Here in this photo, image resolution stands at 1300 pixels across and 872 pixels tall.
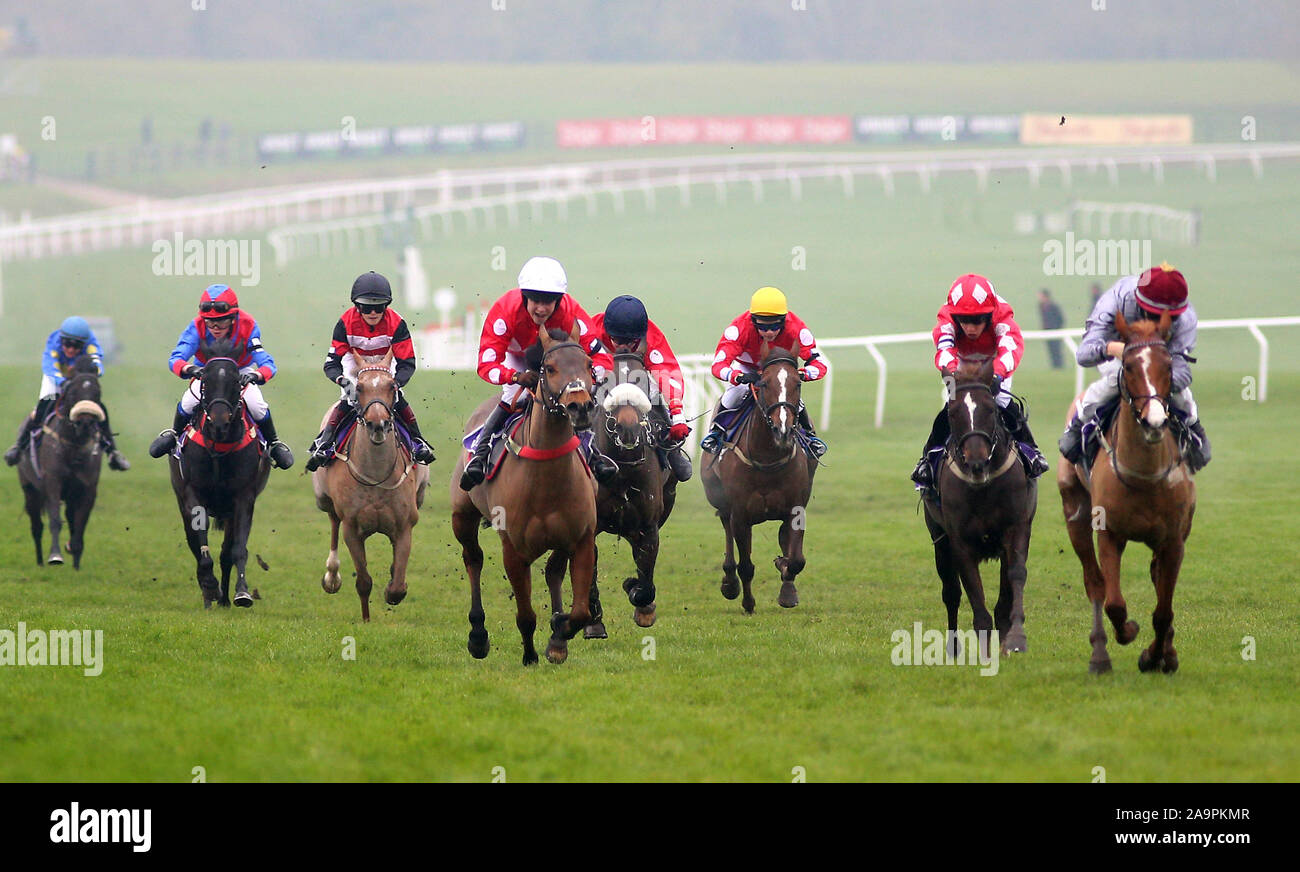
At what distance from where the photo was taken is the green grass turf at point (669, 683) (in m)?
7.02

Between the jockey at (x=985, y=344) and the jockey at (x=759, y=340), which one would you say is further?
the jockey at (x=759, y=340)

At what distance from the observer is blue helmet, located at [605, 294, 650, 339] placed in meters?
10.3

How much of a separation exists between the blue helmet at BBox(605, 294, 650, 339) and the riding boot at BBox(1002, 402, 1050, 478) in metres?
2.33

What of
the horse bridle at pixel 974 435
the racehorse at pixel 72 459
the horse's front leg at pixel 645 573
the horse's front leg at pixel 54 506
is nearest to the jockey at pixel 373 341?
→ the horse's front leg at pixel 645 573

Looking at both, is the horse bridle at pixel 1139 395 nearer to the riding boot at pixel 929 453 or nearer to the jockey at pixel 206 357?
the riding boot at pixel 929 453

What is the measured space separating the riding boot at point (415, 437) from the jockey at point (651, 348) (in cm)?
175

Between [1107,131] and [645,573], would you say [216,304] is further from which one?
[1107,131]

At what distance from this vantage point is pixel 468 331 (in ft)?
87.8

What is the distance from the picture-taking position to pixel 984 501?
9.38 metres

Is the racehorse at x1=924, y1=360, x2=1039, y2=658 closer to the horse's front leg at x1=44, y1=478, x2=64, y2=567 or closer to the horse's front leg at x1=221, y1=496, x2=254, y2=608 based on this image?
the horse's front leg at x1=221, y1=496, x2=254, y2=608

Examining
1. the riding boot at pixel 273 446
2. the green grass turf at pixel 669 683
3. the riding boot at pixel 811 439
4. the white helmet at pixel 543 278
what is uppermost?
the white helmet at pixel 543 278

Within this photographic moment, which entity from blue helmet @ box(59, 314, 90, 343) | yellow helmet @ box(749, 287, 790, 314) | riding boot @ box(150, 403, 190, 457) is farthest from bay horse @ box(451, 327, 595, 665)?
blue helmet @ box(59, 314, 90, 343)

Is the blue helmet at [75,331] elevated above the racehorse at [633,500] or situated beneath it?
elevated above
